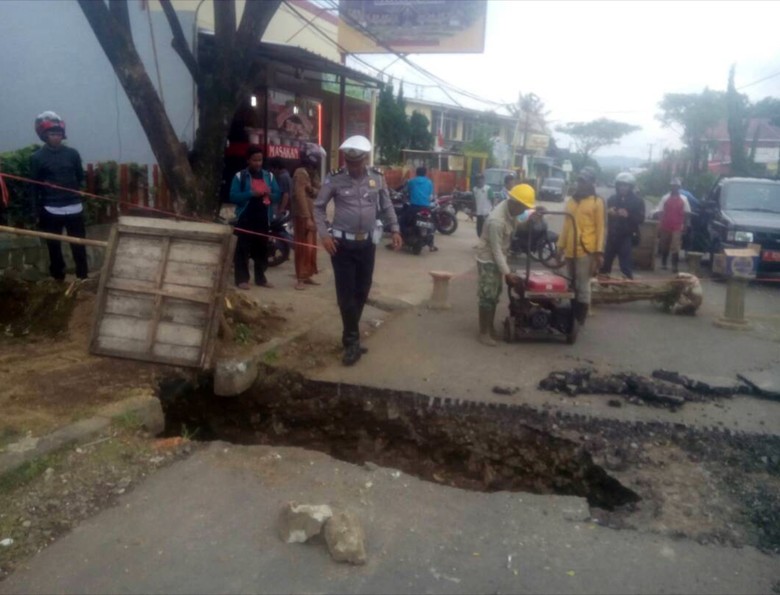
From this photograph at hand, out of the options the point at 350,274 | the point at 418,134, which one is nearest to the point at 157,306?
the point at 350,274

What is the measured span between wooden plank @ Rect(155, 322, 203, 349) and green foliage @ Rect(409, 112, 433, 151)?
28.4 metres

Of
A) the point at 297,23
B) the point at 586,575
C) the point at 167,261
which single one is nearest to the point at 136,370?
the point at 167,261

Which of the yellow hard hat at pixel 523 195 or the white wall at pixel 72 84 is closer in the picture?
the yellow hard hat at pixel 523 195

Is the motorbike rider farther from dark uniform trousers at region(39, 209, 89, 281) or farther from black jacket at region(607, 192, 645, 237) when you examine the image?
dark uniform trousers at region(39, 209, 89, 281)

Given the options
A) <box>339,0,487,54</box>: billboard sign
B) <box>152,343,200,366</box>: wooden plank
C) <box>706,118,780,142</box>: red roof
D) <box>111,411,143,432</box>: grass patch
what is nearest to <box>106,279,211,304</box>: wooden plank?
<box>152,343,200,366</box>: wooden plank

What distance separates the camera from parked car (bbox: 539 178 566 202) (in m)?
44.0

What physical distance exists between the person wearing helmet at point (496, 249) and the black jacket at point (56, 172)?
13.9 feet

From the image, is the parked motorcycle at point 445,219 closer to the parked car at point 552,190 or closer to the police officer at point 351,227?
the police officer at point 351,227

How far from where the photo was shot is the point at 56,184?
7566 millimetres

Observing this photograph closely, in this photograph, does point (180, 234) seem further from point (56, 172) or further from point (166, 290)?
point (56, 172)

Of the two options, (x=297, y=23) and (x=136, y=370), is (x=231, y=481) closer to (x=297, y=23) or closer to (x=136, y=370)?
(x=136, y=370)

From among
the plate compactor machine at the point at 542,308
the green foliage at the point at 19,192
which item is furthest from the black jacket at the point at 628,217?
the green foliage at the point at 19,192

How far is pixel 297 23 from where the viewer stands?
1692 cm

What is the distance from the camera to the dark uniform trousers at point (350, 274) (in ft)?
21.4
